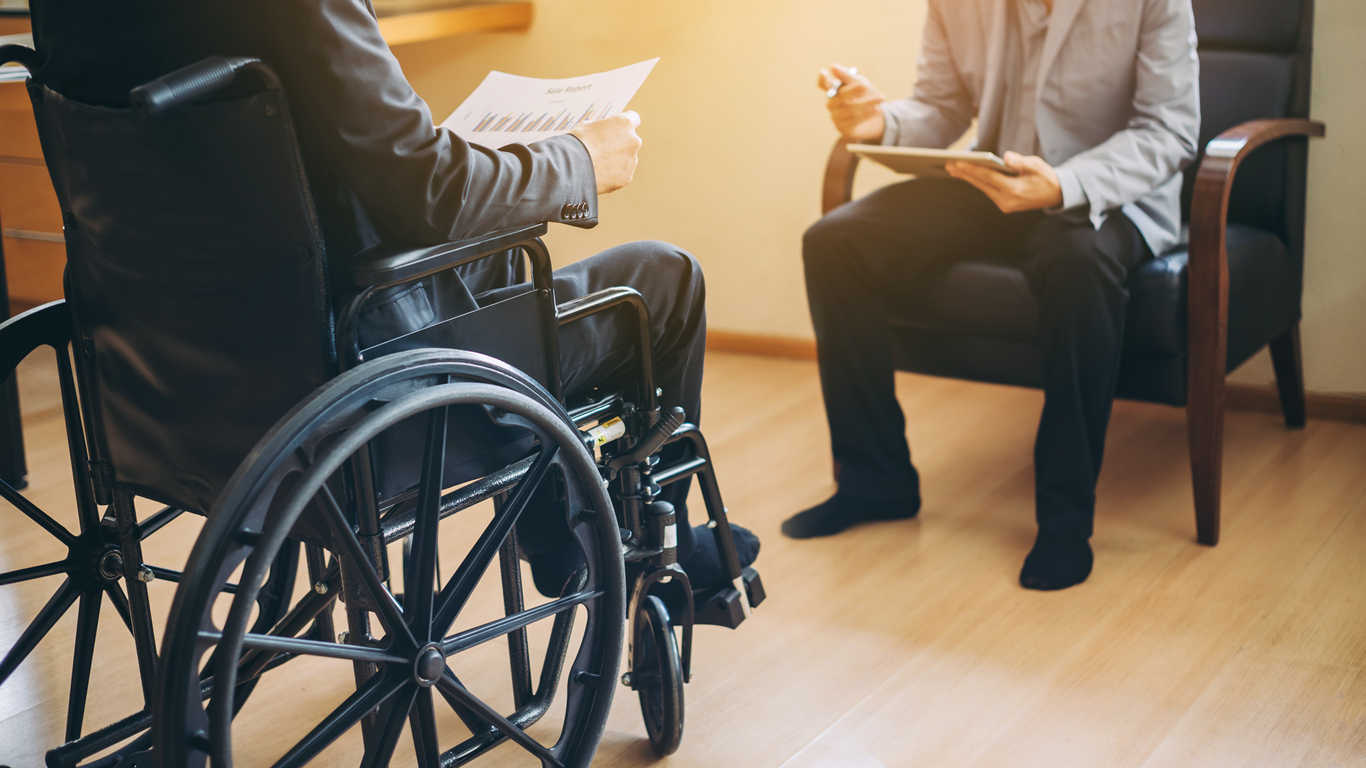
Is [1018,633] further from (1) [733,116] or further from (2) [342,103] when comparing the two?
(1) [733,116]

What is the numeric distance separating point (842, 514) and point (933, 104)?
758 mm

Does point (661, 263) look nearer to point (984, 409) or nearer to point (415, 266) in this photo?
point (415, 266)

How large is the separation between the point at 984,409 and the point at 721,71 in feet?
3.37

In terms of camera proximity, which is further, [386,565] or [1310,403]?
[1310,403]

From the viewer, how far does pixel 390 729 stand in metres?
0.86

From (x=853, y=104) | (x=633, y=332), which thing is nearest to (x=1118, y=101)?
(x=853, y=104)

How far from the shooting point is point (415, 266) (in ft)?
2.79

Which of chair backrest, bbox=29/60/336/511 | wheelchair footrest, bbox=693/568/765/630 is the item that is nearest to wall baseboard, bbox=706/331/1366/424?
wheelchair footrest, bbox=693/568/765/630

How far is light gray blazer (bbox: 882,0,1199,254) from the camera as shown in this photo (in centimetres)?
164

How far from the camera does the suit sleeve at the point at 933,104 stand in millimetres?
1917

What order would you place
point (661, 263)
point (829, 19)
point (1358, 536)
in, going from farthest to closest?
1. point (829, 19)
2. point (1358, 536)
3. point (661, 263)

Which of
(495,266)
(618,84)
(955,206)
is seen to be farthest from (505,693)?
(955,206)

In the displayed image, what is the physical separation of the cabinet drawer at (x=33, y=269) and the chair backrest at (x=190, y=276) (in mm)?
2403

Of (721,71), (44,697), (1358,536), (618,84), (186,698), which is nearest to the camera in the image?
(186,698)
